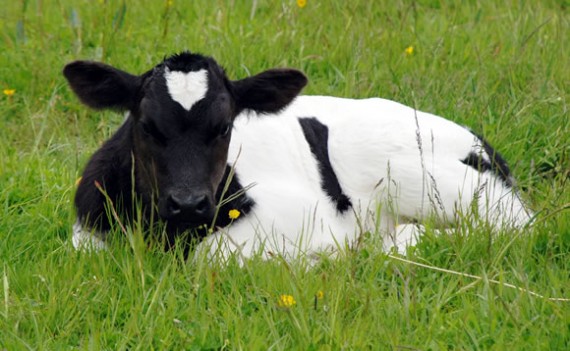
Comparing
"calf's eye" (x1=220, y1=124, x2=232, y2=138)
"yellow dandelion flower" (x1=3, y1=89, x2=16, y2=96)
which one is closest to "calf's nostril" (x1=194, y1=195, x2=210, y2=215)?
"calf's eye" (x1=220, y1=124, x2=232, y2=138)

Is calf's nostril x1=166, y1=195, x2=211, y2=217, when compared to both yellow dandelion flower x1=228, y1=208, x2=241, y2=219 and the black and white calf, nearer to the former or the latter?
the black and white calf

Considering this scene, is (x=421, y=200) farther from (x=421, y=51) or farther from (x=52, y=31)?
(x=52, y=31)

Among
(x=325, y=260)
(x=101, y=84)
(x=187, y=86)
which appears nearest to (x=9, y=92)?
(x=101, y=84)

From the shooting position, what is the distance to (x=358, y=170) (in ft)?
18.8

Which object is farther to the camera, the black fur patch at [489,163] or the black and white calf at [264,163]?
the black fur patch at [489,163]

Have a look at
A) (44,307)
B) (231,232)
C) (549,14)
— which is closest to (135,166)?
(231,232)

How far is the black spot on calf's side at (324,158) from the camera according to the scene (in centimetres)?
562

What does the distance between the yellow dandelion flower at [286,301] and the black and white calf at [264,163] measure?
304mm

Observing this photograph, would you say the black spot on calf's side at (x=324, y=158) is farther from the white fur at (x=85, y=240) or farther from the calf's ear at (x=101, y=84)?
the white fur at (x=85, y=240)

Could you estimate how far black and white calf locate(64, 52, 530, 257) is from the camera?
4633mm

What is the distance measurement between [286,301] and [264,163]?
160 centimetres

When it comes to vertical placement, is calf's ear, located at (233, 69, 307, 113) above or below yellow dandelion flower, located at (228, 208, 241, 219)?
above

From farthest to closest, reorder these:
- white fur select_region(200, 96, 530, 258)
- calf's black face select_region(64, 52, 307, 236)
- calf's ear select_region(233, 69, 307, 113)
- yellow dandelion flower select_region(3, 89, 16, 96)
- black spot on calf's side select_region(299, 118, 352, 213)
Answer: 1. yellow dandelion flower select_region(3, 89, 16, 96)
2. black spot on calf's side select_region(299, 118, 352, 213)
3. white fur select_region(200, 96, 530, 258)
4. calf's ear select_region(233, 69, 307, 113)
5. calf's black face select_region(64, 52, 307, 236)

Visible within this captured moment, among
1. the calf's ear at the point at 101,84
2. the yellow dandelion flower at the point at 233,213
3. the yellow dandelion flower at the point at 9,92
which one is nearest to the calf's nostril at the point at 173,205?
the yellow dandelion flower at the point at 233,213
